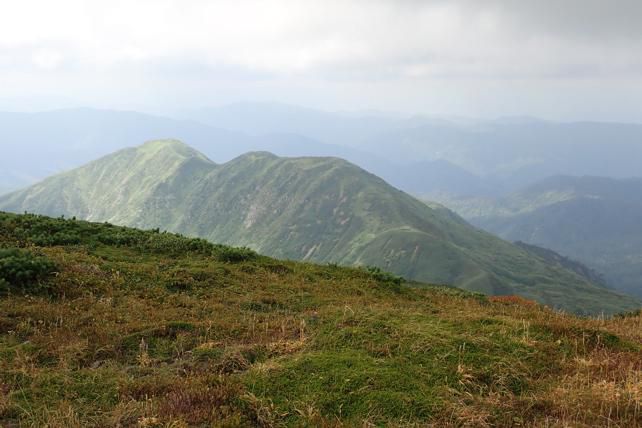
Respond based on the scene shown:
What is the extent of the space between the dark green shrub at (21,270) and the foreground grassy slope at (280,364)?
0.20m

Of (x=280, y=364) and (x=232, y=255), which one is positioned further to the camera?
(x=232, y=255)

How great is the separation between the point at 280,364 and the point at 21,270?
454 inches

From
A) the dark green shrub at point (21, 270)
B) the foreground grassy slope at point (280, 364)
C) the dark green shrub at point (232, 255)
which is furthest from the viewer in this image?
the dark green shrub at point (232, 255)

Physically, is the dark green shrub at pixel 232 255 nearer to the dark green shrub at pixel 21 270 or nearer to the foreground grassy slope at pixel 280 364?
the foreground grassy slope at pixel 280 364

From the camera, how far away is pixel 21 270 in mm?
15148

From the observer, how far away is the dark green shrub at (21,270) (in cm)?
1484

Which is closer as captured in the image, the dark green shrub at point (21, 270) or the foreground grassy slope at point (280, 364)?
the foreground grassy slope at point (280, 364)

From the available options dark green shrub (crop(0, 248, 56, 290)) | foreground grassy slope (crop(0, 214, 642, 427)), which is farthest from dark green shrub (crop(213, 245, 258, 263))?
dark green shrub (crop(0, 248, 56, 290))

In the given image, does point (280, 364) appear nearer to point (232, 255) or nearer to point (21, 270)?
point (21, 270)

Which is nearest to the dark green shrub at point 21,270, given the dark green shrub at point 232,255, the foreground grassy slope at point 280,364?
the foreground grassy slope at point 280,364

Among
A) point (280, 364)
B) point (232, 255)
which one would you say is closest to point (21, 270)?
point (232, 255)

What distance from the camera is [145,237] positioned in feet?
84.2

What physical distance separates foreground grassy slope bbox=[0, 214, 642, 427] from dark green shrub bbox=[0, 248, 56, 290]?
0.65ft

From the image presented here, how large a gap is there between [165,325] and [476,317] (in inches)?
363
